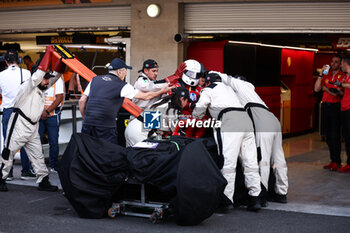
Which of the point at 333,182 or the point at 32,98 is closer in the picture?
the point at 32,98

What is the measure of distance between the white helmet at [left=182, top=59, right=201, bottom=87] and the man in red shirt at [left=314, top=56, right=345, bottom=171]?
3473 millimetres

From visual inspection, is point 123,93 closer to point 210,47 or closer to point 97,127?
point 97,127

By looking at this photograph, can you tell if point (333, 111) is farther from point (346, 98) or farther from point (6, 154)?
point (6, 154)

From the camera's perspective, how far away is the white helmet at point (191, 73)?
8.28 m

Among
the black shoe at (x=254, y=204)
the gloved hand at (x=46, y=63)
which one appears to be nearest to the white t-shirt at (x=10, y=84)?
the gloved hand at (x=46, y=63)

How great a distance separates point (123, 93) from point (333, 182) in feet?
13.2

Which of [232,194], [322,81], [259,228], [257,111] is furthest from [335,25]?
[259,228]

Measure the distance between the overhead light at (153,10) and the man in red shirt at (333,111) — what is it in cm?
338

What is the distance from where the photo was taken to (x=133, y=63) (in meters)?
12.3

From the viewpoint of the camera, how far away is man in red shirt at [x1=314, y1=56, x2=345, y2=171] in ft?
35.9

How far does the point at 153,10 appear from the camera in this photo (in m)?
12.0

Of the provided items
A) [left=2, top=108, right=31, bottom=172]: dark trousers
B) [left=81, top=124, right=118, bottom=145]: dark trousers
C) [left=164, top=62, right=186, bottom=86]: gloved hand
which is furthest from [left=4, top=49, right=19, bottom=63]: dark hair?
[left=164, top=62, right=186, bottom=86]: gloved hand

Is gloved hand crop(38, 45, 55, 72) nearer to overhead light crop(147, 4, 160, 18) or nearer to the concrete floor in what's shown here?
the concrete floor

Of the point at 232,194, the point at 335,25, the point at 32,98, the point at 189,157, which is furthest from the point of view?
the point at 335,25
